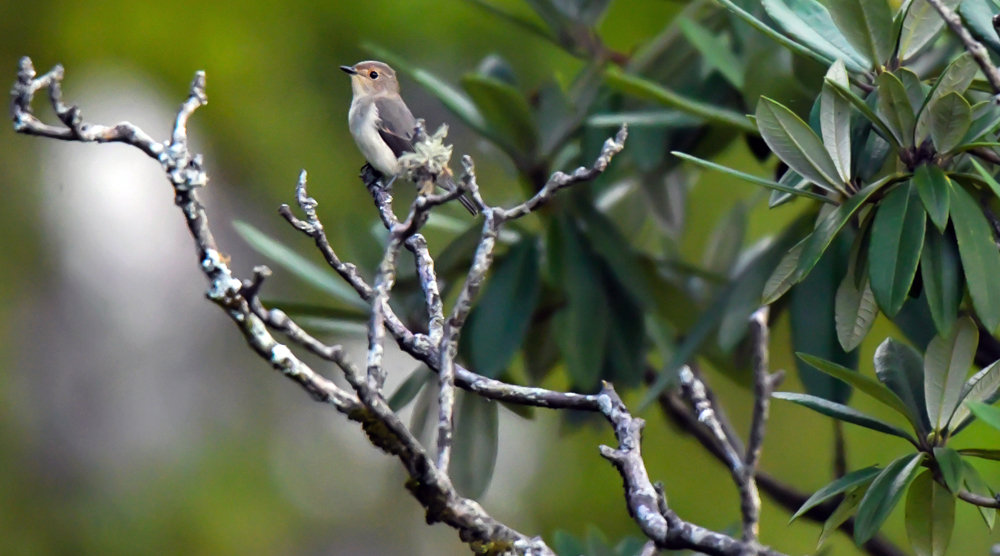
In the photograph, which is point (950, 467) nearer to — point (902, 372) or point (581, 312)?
point (902, 372)

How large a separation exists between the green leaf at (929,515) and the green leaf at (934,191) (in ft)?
1.41

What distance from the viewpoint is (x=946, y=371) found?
151cm

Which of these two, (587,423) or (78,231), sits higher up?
(78,231)

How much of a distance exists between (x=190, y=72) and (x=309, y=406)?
249 cm

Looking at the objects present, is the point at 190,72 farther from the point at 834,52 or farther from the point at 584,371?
the point at 834,52

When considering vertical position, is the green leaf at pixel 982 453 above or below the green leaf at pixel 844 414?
below

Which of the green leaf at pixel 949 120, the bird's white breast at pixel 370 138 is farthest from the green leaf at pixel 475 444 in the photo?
the green leaf at pixel 949 120

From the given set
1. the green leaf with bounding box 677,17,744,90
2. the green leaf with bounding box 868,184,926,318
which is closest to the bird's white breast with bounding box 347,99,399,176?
the green leaf with bounding box 677,17,744,90

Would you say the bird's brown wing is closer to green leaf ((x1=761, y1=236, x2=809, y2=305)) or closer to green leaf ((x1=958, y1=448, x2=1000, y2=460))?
green leaf ((x1=761, y1=236, x2=809, y2=305))

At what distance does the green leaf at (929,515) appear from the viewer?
1549mm

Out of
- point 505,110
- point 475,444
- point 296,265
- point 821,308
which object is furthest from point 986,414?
point 296,265

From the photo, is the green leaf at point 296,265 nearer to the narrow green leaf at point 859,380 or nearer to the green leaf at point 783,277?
the green leaf at point 783,277

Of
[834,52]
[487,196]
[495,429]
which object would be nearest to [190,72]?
[487,196]

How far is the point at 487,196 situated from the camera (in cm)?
551
